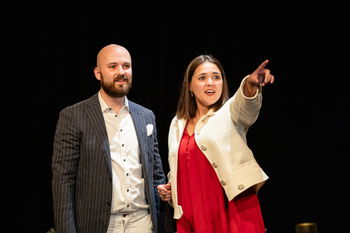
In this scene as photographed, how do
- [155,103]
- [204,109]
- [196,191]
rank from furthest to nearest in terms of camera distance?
[155,103], [204,109], [196,191]

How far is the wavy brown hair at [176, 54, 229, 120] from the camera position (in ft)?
8.52

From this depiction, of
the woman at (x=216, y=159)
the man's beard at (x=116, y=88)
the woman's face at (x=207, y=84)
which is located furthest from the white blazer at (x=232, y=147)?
the man's beard at (x=116, y=88)

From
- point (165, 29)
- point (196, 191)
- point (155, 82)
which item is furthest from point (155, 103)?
point (196, 191)

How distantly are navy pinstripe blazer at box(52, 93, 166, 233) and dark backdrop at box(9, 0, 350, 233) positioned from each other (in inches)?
47.0

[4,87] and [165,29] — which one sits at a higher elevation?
[165,29]

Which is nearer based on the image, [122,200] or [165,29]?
[122,200]

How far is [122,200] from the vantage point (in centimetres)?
271

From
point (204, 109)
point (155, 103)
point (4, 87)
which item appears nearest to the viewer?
point (204, 109)

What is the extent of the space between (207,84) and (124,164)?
67 centimetres

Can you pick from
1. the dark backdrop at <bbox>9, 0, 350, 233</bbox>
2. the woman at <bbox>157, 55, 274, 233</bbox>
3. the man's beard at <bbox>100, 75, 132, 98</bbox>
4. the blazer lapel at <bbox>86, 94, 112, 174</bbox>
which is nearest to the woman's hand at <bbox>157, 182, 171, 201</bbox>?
the woman at <bbox>157, 55, 274, 233</bbox>

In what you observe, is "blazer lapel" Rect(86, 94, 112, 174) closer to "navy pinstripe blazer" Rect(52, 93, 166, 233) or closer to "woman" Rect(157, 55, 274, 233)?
"navy pinstripe blazer" Rect(52, 93, 166, 233)

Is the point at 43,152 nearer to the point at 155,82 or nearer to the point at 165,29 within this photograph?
the point at 155,82

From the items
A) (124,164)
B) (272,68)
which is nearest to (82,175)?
(124,164)

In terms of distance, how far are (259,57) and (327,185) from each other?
1.25 meters
